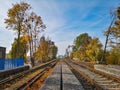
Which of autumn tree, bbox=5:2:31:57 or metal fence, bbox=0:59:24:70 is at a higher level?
autumn tree, bbox=5:2:31:57

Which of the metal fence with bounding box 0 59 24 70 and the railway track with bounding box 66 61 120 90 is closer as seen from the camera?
the railway track with bounding box 66 61 120 90

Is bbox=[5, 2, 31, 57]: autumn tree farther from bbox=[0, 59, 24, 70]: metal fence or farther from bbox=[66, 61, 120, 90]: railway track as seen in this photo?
bbox=[66, 61, 120, 90]: railway track

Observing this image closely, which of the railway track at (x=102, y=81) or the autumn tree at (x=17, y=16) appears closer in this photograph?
the railway track at (x=102, y=81)

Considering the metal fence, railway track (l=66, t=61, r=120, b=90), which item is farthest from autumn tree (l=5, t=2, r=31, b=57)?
railway track (l=66, t=61, r=120, b=90)

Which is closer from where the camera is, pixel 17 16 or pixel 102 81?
pixel 102 81

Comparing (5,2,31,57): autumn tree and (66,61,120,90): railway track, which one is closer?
(66,61,120,90): railway track

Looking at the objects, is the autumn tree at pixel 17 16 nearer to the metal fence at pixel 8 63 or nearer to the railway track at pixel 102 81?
the metal fence at pixel 8 63

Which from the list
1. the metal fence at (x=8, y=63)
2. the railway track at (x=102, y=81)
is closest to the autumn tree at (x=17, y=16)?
the metal fence at (x=8, y=63)

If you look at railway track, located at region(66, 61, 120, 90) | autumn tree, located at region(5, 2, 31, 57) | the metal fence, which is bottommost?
railway track, located at region(66, 61, 120, 90)

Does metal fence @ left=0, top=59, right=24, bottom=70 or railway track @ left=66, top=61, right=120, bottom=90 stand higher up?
metal fence @ left=0, top=59, right=24, bottom=70

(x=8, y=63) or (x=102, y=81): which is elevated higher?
(x=8, y=63)

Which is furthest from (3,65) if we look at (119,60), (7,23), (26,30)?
(119,60)

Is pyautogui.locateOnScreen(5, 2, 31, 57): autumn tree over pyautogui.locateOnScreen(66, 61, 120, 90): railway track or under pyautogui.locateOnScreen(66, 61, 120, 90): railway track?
over

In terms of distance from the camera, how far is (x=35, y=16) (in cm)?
5350
